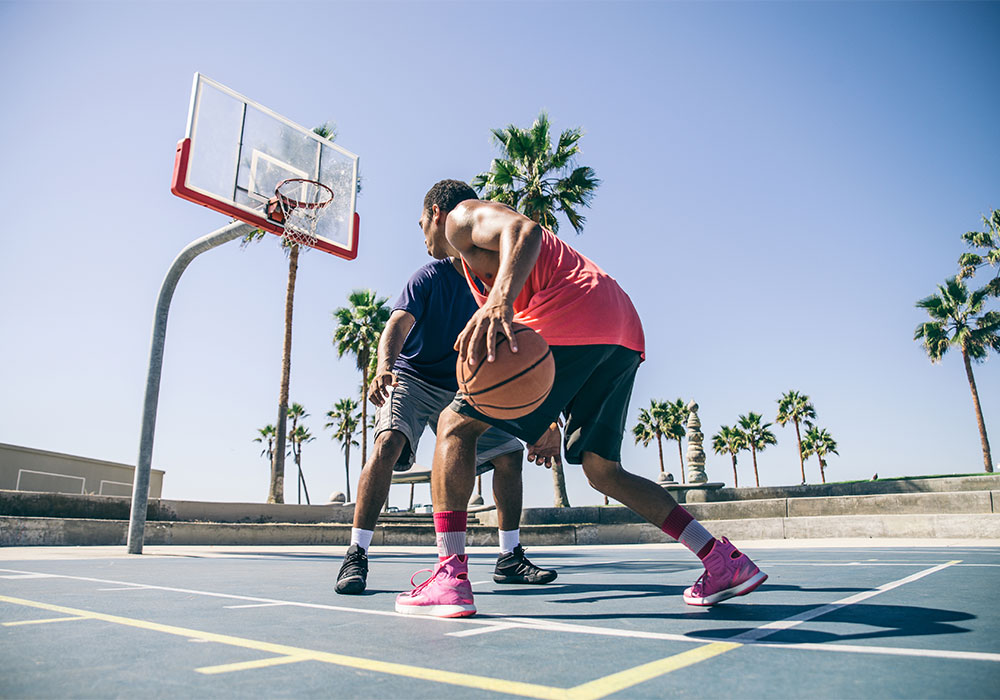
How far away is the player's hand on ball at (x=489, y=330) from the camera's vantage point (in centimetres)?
214

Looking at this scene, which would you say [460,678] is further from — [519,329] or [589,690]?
[519,329]

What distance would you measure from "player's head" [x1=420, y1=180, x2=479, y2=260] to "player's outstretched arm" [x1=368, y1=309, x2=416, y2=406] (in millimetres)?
642

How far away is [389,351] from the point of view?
3838 millimetres

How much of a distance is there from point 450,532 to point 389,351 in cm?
153

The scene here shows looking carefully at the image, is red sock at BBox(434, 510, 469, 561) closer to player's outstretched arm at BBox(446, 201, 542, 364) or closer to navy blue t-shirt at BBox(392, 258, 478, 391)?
player's outstretched arm at BBox(446, 201, 542, 364)

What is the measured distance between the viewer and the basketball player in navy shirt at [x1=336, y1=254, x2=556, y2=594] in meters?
3.60

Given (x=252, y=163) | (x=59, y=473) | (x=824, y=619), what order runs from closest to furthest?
1. (x=824, y=619)
2. (x=252, y=163)
3. (x=59, y=473)

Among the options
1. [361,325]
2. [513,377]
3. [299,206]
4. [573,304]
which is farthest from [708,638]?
[361,325]

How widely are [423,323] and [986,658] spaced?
3237mm

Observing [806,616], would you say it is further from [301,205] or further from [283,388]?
[283,388]

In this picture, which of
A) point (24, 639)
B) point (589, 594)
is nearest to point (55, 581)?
point (24, 639)

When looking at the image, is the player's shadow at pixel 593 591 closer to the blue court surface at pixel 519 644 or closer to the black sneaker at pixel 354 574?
the blue court surface at pixel 519 644

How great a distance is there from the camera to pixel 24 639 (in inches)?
69.8

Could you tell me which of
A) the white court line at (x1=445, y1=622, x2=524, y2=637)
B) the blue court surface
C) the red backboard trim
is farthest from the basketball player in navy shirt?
the red backboard trim
